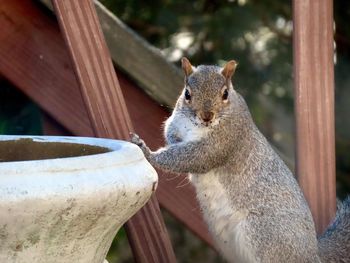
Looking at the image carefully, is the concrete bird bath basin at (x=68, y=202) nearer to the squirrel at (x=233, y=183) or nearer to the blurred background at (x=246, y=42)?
the squirrel at (x=233, y=183)

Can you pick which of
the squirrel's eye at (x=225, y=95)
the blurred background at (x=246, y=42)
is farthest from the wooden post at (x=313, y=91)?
the blurred background at (x=246, y=42)

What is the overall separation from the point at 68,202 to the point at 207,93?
3.01ft

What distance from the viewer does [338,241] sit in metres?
2.28

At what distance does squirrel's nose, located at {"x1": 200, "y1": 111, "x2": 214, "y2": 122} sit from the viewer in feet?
7.09

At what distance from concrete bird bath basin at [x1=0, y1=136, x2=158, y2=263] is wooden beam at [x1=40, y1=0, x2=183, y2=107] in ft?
2.46

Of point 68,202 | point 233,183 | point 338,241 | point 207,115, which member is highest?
point 68,202

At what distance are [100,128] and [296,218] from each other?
51 centimetres

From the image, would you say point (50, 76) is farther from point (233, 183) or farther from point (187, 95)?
point (233, 183)

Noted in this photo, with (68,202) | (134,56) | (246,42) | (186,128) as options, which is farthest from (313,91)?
(68,202)

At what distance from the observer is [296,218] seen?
2.18 meters

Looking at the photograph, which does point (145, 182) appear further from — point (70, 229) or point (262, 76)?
point (262, 76)

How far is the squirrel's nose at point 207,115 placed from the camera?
7.09 ft

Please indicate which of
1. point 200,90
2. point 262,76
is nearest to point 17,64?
point 200,90

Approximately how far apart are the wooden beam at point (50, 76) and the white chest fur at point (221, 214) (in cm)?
11
